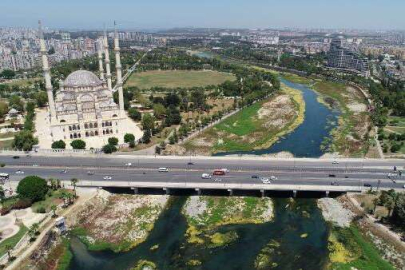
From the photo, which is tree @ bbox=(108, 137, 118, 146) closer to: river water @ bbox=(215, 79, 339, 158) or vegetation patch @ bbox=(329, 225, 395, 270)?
river water @ bbox=(215, 79, 339, 158)

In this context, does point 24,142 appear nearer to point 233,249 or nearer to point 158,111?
point 158,111

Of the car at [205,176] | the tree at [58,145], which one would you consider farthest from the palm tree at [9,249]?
the tree at [58,145]

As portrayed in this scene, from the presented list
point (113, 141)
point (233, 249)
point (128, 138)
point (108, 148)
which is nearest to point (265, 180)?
point (233, 249)

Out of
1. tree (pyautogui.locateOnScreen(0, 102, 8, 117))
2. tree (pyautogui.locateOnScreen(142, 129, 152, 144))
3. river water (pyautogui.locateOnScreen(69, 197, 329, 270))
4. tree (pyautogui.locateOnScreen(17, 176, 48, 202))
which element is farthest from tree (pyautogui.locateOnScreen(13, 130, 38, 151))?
river water (pyautogui.locateOnScreen(69, 197, 329, 270))

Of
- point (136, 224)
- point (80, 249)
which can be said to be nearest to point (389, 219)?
point (136, 224)

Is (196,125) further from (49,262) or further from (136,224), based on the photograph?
(49,262)
